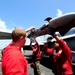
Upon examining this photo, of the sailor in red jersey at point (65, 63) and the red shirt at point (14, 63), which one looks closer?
the red shirt at point (14, 63)

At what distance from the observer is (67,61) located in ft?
21.2

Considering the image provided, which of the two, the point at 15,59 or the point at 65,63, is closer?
the point at 15,59

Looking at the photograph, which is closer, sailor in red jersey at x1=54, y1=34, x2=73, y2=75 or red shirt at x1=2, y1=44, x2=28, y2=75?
red shirt at x1=2, y1=44, x2=28, y2=75

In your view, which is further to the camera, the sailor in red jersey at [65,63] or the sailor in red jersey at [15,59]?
the sailor in red jersey at [65,63]

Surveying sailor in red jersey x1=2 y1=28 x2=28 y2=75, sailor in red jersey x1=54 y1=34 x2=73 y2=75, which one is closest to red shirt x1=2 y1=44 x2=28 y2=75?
sailor in red jersey x1=2 y1=28 x2=28 y2=75

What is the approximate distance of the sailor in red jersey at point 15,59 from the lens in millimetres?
2486

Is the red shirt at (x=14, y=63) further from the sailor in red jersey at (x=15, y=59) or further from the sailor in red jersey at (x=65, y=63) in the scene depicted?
the sailor in red jersey at (x=65, y=63)

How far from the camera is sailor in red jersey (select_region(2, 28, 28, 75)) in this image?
249 cm

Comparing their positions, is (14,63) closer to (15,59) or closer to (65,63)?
(15,59)

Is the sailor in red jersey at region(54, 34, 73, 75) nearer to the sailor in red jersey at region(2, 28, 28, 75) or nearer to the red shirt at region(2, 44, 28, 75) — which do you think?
the sailor in red jersey at region(2, 28, 28, 75)

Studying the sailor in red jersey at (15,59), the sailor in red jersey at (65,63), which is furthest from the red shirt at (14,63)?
the sailor in red jersey at (65,63)

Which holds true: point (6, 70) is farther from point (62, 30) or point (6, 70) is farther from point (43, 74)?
point (43, 74)

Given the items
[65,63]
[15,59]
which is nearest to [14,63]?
[15,59]

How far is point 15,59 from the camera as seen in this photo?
2541 mm
